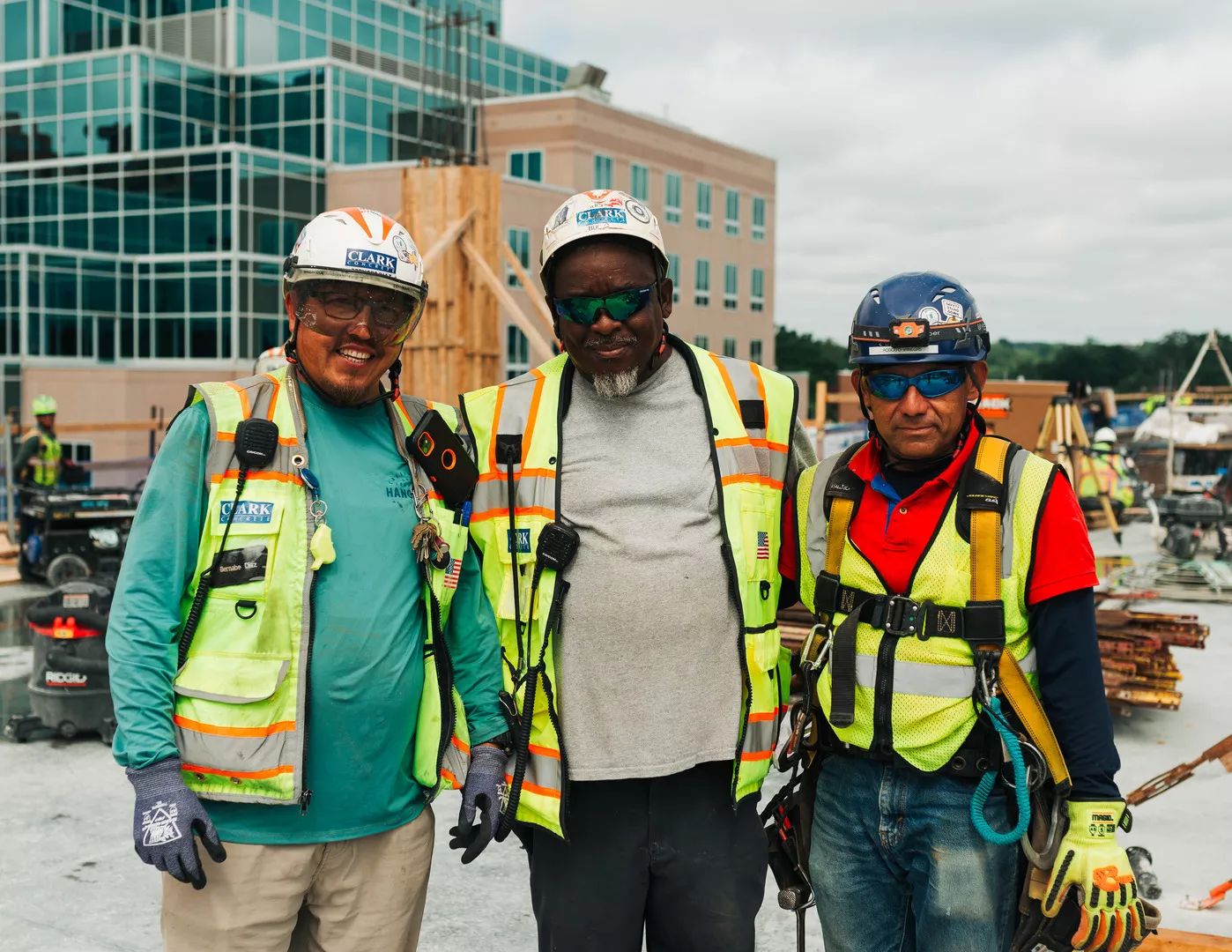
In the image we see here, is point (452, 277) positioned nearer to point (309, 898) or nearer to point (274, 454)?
point (274, 454)

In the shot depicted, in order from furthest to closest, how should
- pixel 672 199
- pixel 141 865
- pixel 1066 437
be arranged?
pixel 672 199 → pixel 1066 437 → pixel 141 865

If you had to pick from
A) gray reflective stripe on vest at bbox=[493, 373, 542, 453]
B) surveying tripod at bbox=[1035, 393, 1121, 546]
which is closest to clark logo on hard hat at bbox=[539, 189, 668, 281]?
gray reflective stripe on vest at bbox=[493, 373, 542, 453]

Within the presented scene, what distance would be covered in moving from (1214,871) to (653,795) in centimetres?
379

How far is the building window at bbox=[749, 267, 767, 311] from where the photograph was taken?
5175cm

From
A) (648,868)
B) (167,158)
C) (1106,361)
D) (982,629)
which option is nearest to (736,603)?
(982,629)

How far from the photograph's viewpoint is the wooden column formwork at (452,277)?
10.7 m

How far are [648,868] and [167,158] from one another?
117ft

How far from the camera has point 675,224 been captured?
46906 millimetres

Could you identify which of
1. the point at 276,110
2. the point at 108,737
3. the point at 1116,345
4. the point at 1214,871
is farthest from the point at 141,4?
the point at 1116,345

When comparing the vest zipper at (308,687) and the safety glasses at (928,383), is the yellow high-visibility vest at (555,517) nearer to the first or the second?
the safety glasses at (928,383)

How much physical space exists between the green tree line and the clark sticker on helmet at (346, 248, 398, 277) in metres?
77.0

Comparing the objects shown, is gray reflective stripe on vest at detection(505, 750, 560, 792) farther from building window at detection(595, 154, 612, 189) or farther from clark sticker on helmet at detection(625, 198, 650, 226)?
building window at detection(595, 154, 612, 189)

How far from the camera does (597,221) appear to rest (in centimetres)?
302

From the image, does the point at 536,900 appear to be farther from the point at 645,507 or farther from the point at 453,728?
the point at 645,507
